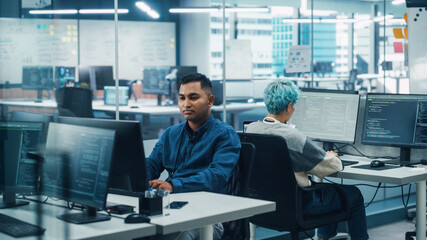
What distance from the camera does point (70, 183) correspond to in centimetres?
233

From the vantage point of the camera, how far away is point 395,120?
386 cm

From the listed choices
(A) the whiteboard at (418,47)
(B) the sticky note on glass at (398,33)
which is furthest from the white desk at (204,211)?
(B) the sticky note on glass at (398,33)

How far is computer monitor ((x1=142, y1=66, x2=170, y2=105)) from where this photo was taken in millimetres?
6759

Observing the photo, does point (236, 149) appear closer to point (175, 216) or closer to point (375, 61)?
point (175, 216)

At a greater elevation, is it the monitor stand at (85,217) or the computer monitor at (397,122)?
the computer monitor at (397,122)

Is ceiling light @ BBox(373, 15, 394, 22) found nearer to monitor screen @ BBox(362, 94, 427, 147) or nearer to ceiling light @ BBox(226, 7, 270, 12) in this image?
ceiling light @ BBox(226, 7, 270, 12)

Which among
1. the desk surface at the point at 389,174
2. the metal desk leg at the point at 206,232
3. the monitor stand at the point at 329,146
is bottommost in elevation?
the metal desk leg at the point at 206,232

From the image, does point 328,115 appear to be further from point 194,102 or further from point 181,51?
point 181,51

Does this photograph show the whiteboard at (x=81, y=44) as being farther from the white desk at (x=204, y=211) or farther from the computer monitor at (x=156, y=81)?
the white desk at (x=204, y=211)

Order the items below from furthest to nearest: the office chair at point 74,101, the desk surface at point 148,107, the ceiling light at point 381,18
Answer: the ceiling light at point 381,18 < the office chair at point 74,101 < the desk surface at point 148,107

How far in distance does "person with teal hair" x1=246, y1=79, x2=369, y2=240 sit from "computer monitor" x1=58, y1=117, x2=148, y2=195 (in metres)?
1.02

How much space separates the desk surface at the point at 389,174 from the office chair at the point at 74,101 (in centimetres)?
195

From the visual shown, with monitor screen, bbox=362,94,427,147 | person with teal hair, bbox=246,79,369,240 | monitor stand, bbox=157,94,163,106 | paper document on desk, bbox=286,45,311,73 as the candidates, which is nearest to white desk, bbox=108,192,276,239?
person with teal hair, bbox=246,79,369,240

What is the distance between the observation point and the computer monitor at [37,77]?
369 cm
